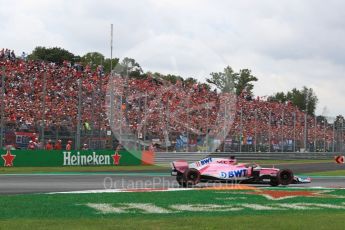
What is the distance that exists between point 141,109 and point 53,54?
56.8 m

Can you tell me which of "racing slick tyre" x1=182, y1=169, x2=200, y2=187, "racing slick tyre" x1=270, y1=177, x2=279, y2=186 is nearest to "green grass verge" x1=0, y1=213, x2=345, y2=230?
"racing slick tyre" x1=182, y1=169, x2=200, y2=187

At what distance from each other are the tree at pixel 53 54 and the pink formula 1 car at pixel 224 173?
56.2 m

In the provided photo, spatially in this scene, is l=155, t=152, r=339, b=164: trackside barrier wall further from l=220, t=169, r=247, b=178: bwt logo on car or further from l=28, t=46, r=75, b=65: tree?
l=28, t=46, r=75, b=65: tree

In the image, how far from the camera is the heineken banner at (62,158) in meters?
26.7

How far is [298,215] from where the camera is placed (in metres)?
9.76

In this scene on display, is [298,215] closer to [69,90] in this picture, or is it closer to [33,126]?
[33,126]

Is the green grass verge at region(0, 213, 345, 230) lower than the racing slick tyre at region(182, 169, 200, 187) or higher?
lower

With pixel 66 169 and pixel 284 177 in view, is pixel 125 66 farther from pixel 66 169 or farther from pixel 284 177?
pixel 66 169

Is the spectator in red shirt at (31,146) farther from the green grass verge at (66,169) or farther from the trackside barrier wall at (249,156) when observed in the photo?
the trackside barrier wall at (249,156)

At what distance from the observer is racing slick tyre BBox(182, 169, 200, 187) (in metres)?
16.5

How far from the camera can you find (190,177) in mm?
16516

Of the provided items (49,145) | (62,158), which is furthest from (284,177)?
(62,158)

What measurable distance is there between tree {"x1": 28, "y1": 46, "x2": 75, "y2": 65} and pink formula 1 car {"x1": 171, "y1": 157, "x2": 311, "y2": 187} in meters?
56.2

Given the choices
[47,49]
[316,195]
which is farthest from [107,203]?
[47,49]
